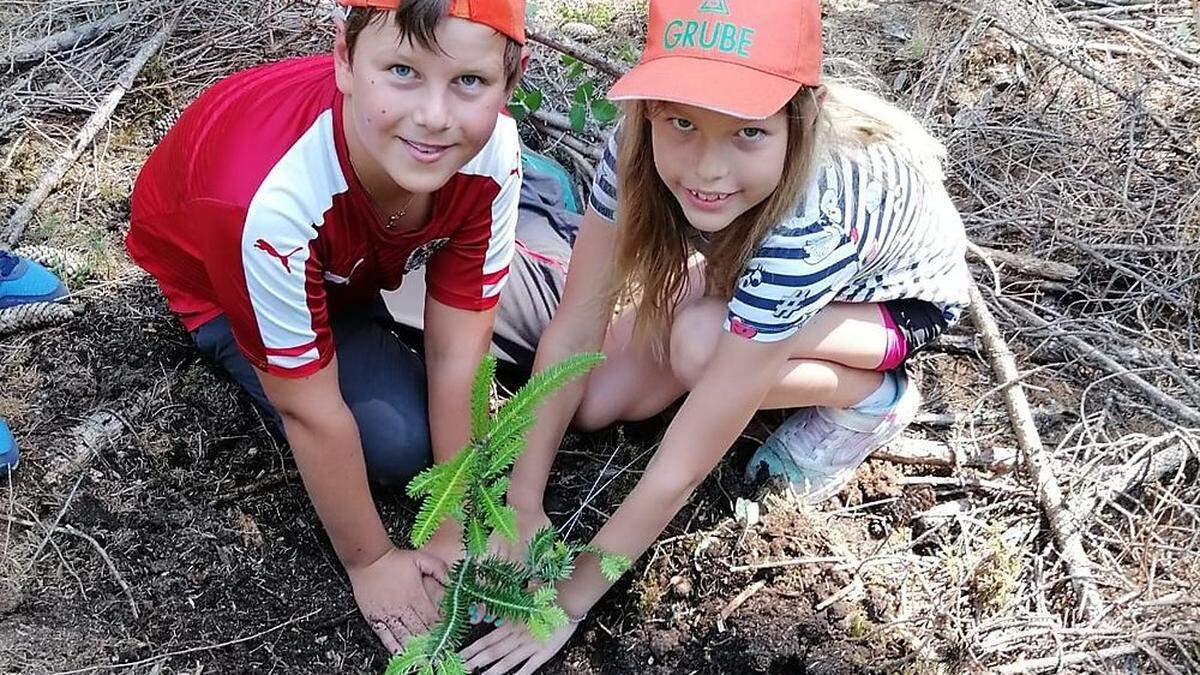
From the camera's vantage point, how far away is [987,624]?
86.0 inches

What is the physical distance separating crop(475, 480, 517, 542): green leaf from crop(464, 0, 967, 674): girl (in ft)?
1.37

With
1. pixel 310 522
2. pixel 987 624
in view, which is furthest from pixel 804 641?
pixel 310 522

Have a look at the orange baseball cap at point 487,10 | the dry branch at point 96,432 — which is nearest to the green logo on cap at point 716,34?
the orange baseball cap at point 487,10

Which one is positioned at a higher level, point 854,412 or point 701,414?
point 701,414

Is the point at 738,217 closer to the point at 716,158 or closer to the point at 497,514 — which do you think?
the point at 716,158

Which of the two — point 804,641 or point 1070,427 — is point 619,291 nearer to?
point 804,641

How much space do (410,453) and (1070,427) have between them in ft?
5.28

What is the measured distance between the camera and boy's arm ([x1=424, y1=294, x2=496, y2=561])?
2.37 m

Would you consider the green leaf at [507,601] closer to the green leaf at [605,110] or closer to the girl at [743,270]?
the girl at [743,270]

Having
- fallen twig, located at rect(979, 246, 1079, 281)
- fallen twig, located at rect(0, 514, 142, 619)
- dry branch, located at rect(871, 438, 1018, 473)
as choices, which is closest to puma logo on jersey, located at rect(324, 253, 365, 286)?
fallen twig, located at rect(0, 514, 142, 619)

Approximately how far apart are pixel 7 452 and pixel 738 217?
1.69 metres

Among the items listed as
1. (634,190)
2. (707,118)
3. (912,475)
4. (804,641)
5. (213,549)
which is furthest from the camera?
(912,475)

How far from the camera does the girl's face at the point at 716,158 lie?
1.83 metres

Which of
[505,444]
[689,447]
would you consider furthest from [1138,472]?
[505,444]
